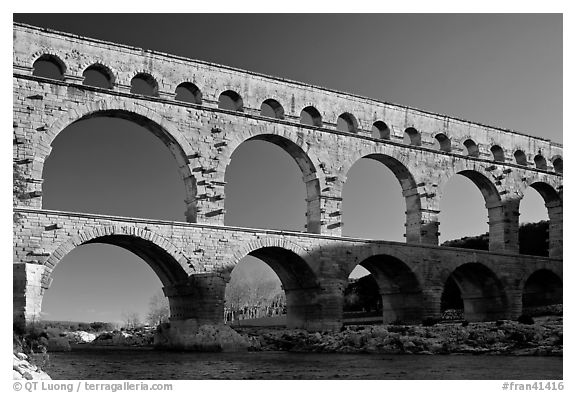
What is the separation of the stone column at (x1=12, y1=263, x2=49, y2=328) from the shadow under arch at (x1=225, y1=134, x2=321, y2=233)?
38.6ft

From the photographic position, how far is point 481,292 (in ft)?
127

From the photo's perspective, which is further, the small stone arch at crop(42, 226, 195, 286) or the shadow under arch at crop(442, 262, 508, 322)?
the shadow under arch at crop(442, 262, 508, 322)

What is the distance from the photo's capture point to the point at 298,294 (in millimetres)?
32688

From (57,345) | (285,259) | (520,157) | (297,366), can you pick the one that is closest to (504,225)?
(520,157)

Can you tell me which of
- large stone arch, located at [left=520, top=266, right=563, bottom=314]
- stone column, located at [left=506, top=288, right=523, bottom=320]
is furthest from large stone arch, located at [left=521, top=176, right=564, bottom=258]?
stone column, located at [left=506, top=288, right=523, bottom=320]

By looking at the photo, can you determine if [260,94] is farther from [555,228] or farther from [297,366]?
[555,228]

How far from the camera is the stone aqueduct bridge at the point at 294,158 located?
2672 cm

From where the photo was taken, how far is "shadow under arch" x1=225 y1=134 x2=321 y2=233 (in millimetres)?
32719

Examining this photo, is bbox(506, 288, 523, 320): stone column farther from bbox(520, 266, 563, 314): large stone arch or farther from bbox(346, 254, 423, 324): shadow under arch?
bbox(346, 254, 423, 324): shadow under arch

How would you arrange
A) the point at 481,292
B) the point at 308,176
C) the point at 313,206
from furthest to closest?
the point at 481,292 < the point at 308,176 < the point at 313,206

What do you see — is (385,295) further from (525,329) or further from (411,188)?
(525,329)

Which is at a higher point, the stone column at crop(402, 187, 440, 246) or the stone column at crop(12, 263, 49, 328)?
the stone column at crop(402, 187, 440, 246)

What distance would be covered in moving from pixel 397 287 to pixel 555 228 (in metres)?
12.8
